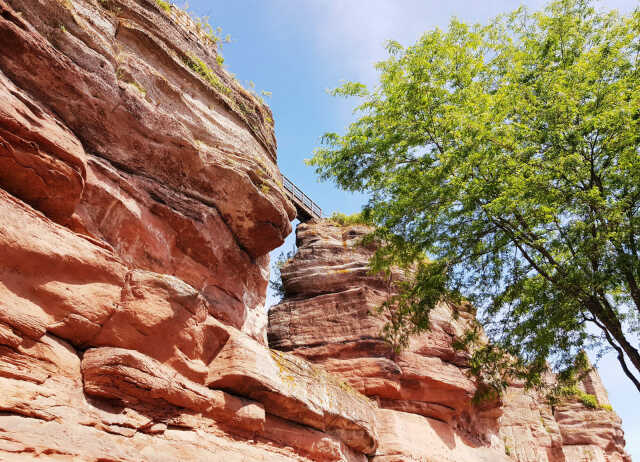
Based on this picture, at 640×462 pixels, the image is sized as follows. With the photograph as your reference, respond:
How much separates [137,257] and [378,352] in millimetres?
8191

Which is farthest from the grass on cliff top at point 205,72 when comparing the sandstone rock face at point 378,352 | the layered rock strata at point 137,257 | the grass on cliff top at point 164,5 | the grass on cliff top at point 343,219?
the grass on cliff top at point 343,219

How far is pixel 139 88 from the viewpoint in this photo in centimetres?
916

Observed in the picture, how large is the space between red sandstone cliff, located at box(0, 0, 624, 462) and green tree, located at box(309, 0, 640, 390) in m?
3.24

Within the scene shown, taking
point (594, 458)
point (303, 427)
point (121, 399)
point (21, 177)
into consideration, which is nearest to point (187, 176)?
point (21, 177)

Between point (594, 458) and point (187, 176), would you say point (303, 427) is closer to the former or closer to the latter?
point (187, 176)

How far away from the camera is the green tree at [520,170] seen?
29.9 feet

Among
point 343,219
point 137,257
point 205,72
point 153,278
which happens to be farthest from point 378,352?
point 205,72

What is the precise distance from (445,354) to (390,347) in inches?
108

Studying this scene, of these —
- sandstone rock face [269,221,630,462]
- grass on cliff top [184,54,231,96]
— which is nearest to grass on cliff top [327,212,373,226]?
sandstone rock face [269,221,630,462]

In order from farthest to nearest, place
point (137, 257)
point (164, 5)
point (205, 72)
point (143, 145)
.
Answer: point (164, 5)
point (205, 72)
point (143, 145)
point (137, 257)

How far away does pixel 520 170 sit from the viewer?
30.6 feet

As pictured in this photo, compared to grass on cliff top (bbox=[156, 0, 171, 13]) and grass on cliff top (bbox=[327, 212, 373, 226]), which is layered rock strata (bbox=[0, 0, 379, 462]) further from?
grass on cliff top (bbox=[327, 212, 373, 226])

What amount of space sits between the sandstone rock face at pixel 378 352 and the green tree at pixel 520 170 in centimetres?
119

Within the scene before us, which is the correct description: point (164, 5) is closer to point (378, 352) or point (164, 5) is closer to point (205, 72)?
point (205, 72)
